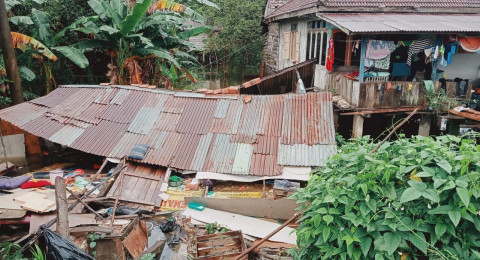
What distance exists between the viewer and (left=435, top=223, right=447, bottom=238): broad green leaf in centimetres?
261

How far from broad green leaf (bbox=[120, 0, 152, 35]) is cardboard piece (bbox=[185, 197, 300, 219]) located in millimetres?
6663

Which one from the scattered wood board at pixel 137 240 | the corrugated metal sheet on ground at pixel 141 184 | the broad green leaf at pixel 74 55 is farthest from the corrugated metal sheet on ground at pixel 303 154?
the broad green leaf at pixel 74 55

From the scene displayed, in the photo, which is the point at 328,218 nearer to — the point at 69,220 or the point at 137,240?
the point at 137,240

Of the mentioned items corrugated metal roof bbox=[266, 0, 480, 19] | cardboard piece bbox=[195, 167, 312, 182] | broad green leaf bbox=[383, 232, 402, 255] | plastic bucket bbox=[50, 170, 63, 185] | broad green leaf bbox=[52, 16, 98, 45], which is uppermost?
corrugated metal roof bbox=[266, 0, 480, 19]

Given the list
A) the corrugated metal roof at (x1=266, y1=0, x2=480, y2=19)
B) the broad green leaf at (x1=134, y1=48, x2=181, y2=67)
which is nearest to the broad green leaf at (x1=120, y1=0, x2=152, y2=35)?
the broad green leaf at (x1=134, y1=48, x2=181, y2=67)

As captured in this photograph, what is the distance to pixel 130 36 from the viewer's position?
11758 millimetres

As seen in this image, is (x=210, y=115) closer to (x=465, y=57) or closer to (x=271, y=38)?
(x=465, y=57)

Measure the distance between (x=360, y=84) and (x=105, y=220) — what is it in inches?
297

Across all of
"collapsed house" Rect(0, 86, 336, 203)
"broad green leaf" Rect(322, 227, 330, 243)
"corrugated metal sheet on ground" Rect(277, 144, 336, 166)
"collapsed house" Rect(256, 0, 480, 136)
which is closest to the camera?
"broad green leaf" Rect(322, 227, 330, 243)

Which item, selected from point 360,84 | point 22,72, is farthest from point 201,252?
point 22,72

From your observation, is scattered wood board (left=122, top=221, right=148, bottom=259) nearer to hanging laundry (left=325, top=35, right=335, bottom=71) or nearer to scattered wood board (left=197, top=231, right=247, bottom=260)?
scattered wood board (left=197, top=231, right=247, bottom=260)

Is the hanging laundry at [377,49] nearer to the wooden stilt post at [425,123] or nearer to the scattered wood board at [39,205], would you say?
the wooden stilt post at [425,123]

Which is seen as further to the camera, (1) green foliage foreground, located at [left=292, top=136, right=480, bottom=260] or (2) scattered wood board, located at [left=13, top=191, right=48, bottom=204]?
(2) scattered wood board, located at [left=13, top=191, right=48, bottom=204]

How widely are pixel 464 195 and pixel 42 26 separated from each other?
13.8m
